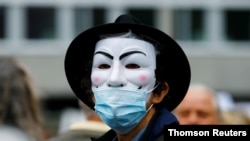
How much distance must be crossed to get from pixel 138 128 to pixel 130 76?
19 cm

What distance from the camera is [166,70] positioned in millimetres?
3596

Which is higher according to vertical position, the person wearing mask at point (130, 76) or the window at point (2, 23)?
the person wearing mask at point (130, 76)

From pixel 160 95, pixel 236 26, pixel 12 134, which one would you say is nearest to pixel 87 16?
pixel 236 26

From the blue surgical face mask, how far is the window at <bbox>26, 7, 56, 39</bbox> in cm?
1979

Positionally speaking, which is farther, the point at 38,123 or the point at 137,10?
the point at 137,10

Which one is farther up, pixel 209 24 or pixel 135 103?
pixel 135 103

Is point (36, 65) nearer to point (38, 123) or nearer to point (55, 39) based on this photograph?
point (55, 39)

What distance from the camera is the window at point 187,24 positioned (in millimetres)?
23438

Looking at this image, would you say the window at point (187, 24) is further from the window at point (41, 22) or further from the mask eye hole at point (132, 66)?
the mask eye hole at point (132, 66)

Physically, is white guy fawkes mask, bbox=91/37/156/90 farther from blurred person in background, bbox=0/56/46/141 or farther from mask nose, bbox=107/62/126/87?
blurred person in background, bbox=0/56/46/141

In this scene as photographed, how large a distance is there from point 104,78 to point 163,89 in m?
0.23

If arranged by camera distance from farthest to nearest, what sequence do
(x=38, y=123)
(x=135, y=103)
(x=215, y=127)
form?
(x=38, y=123) → (x=135, y=103) → (x=215, y=127)

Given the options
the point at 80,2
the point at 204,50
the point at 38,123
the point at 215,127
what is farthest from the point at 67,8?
the point at 215,127

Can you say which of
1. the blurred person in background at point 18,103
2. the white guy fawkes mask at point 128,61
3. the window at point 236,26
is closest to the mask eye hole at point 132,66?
the white guy fawkes mask at point 128,61
